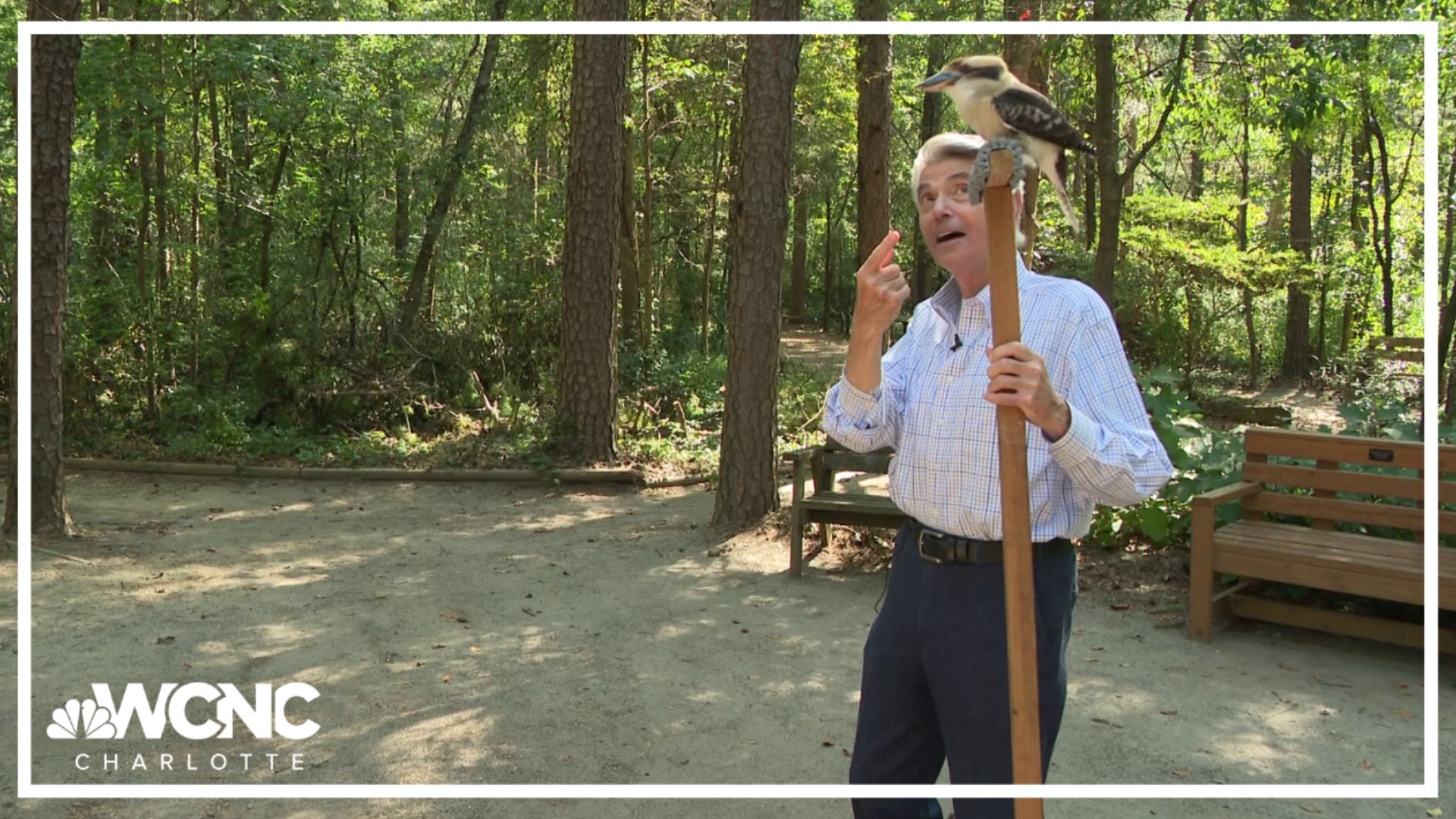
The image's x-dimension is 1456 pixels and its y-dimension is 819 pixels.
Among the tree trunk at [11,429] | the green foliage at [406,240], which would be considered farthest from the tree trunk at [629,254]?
the tree trunk at [11,429]

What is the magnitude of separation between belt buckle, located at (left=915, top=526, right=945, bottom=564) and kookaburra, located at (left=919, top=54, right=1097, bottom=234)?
58 centimetres

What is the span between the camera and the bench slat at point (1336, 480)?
5.14 m

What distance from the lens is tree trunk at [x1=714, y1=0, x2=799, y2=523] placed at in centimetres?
702

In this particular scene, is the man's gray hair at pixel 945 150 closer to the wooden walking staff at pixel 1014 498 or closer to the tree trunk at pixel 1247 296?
the wooden walking staff at pixel 1014 498

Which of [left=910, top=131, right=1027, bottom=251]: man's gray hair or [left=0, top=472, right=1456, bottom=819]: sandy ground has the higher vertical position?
[left=910, top=131, right=1027, bottom=251]: man's gray hair

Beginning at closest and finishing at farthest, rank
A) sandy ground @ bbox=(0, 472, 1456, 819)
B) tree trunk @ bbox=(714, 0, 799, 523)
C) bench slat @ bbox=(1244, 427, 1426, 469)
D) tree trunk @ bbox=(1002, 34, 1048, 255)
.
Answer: tree trunk @ bbox=(1002, 34, 1048, 255)
sandy ground @ bbox=(0, 472, 1456, 819)
bench slat @ bbox=(1244, 427, 1426, 469)
tree trunk @ bbox=(714, 0, 799, 523)

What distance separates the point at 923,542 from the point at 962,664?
8.5 inches

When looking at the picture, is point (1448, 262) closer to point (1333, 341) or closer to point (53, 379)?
point (1333, 341)

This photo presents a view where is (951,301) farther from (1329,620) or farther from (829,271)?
(829,271)

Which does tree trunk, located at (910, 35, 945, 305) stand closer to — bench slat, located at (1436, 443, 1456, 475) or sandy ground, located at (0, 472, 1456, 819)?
sandy ground, located at (0, 472, 1456, 819)

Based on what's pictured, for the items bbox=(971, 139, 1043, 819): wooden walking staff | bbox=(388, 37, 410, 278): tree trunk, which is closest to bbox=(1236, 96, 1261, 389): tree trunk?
bbox=(388, 37, 410, 278): tree trunk

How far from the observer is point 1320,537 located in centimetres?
535

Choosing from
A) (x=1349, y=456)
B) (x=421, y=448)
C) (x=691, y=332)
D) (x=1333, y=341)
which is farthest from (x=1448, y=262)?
(x=421, y=448)

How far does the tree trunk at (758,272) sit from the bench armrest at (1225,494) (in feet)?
9.20
